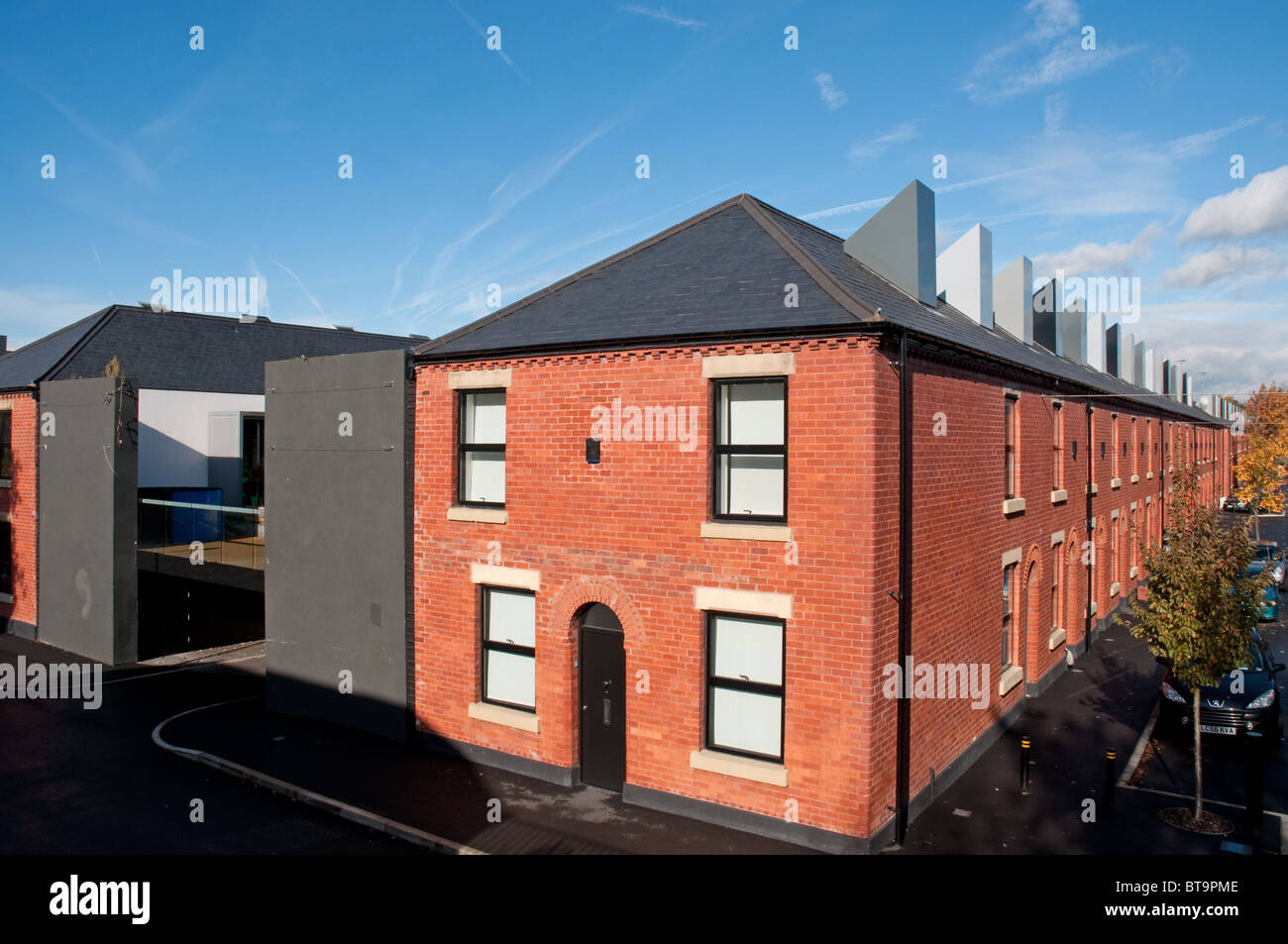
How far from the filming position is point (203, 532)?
22.2 meters

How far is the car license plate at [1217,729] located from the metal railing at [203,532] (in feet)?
65.2

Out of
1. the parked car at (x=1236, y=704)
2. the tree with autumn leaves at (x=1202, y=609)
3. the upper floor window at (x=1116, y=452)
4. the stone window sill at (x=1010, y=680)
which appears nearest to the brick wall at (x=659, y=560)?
the tree with autumn leaves at (x=1202, y=609)

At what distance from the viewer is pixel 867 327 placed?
10547 millimetres

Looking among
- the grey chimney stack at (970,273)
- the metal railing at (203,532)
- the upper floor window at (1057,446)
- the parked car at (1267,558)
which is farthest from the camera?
the parked car at (1267,558)

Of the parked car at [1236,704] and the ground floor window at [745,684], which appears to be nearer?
the ground floor window at [745,684]

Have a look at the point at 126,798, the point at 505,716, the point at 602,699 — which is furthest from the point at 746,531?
the point at 126,798

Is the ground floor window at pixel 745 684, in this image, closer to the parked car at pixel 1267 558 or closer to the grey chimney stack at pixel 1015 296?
the grey chimney stack at pixel 1015 296

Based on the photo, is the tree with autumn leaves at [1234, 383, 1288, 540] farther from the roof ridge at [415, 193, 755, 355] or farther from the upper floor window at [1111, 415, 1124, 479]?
the roof ridge at [415, 193, 755, 355]

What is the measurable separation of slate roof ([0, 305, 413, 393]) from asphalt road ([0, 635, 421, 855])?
41.0 feet

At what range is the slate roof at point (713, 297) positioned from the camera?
37.9 ft

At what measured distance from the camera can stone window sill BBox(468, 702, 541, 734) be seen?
44.8 ft

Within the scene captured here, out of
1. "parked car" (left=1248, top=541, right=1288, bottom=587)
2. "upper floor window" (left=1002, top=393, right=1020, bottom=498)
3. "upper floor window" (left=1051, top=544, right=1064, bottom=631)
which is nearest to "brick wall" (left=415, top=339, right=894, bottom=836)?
"upper floor window" (left=1002, top=393, right=1020, bottom=498)

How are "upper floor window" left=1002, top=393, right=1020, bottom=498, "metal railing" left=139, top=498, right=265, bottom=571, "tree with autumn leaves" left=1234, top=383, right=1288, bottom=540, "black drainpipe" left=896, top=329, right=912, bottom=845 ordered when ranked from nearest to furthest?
"black drainpipe" left=896, top=329, right=912, bottom=845, "upper floor window" left=1002, top=393, right=1020, bottom=498, "metal railing" left=139, top=498, right=265, bottom=571, "tree with autumn leaves" left=1234, top=383, right=1288, bottom=540
